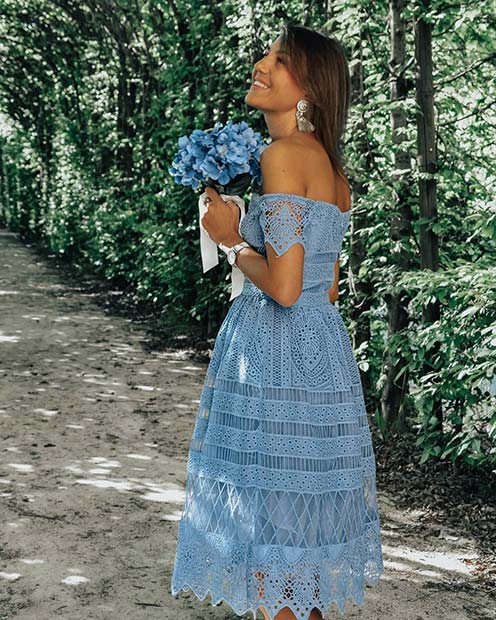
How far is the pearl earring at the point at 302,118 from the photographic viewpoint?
8.80ft

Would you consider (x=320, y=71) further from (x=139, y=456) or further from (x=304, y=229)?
(x=139, y=456)

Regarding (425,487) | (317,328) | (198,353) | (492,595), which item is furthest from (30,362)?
(317,328)

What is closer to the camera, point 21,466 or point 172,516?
point 172,516

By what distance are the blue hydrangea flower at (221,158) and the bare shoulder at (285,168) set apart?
4.3 inches

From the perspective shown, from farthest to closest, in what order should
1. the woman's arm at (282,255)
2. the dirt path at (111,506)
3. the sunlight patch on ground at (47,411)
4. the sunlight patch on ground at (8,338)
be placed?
the sunlight patch on ground at (8,338)
the sunlight patch on ground at (47,411)
the dirt path at (111,506)
the woman's arm at (282,255)

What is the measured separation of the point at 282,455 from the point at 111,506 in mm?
2324

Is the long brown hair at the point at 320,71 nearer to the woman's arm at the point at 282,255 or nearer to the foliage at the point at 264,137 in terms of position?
the woman's arm at the point at 282,255

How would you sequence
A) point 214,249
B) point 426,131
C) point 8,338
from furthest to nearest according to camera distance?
1. point 8,338
2. point 426,131
3. point 214,249

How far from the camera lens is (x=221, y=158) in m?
2.71

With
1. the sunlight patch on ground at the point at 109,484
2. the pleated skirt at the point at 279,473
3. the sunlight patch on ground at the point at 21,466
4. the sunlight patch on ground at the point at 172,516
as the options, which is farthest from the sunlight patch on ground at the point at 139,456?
the pleated skirt at the point at 279,473

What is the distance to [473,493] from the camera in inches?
188

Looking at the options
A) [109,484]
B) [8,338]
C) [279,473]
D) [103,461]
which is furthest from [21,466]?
[8,338]

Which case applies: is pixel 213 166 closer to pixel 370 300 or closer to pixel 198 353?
pixel 370 300

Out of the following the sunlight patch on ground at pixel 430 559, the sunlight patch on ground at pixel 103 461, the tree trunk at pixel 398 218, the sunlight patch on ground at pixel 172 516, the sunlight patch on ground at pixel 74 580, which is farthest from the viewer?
the sunlight patch on ground at pixel 103 461
